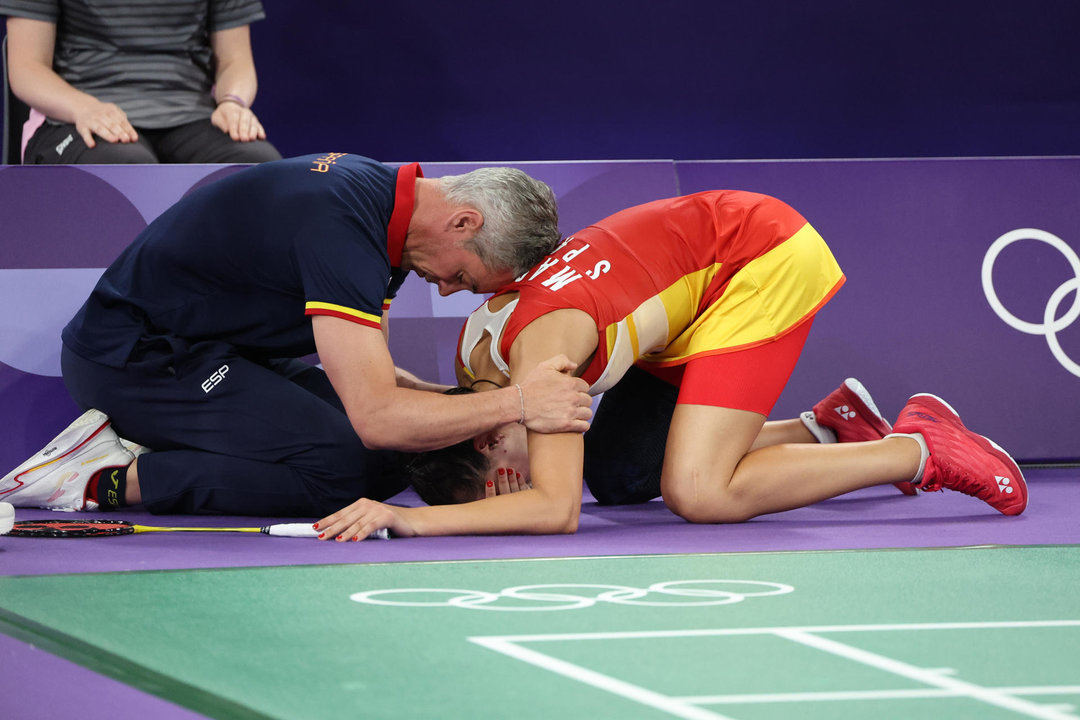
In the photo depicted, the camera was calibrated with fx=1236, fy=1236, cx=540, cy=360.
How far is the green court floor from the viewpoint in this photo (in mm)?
1276

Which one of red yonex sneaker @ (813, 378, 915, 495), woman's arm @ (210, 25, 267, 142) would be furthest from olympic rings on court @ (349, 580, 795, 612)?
woman's arm @ (210, 25, 267, 142)

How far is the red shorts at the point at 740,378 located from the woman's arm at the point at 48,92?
1.88 m

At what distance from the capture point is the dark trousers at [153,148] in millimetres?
3545

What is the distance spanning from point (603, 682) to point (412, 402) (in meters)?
1.17

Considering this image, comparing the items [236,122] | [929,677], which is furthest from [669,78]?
[929,677]

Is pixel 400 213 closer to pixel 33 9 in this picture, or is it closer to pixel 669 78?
pixel 33 9

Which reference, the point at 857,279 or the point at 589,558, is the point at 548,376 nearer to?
the point at 589,558

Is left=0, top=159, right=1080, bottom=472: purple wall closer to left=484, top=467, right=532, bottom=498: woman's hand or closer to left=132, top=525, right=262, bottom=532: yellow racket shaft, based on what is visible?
left=484, top=467, right=532, bottom=498: woman's hand

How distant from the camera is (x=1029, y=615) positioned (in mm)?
1687

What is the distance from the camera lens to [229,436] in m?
2.94

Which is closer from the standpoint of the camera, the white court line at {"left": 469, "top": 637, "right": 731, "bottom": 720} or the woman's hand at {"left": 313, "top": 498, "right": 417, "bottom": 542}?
the white court line at {"left": 469, "top": 637, "right": 731, "bottom": 720}

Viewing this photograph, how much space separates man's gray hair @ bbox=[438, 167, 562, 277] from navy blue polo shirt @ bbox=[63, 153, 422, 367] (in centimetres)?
13

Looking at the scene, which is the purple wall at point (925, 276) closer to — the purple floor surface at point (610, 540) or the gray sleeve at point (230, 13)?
the purple floor surface at point (610, 540)

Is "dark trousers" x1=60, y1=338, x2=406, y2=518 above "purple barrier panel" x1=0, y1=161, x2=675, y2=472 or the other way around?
the other way around
